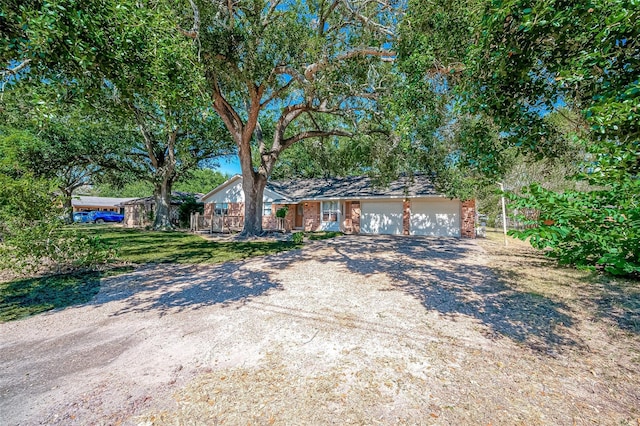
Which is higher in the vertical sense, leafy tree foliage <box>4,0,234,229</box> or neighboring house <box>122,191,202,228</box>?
leafy tree foliage <box>4,0,234,229</box>

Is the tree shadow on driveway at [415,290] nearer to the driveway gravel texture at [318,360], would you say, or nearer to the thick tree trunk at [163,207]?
the driveway gravel texture at [318,360]

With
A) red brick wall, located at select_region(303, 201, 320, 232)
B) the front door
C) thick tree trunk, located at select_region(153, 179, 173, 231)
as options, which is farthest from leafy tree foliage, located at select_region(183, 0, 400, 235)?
thick tree trunk, located at select_region(153, 179, 173, 231)

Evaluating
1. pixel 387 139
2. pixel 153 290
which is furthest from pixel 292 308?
pixel 387 139

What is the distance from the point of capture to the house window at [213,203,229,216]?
875 inches

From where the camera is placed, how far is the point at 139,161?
22.4m

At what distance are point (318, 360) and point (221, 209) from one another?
21147 millimetres

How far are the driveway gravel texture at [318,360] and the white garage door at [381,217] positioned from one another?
12.5 m

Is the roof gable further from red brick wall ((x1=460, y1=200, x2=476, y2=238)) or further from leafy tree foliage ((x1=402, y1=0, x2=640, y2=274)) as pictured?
leafy tree foliage ((x1=402, y1=0, x2=640, y2=274))

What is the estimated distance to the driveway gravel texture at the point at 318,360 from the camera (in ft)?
7.55

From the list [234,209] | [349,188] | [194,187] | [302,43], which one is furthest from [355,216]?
[194,187]

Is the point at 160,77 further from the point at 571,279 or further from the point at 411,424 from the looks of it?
the point at 571,279

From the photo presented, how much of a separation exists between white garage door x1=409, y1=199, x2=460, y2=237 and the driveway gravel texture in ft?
38.3

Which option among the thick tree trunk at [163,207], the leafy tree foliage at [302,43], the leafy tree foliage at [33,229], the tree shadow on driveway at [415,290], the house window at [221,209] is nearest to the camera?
the tree shadow on driveway at [415,290]

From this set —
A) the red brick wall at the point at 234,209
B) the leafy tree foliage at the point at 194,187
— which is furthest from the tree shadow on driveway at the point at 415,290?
the leafy tree foliage at the point at 194,187
